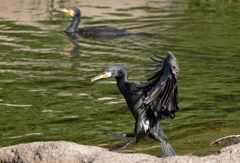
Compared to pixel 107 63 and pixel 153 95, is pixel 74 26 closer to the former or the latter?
pixel 107 63

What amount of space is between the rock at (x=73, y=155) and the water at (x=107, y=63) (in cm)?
123

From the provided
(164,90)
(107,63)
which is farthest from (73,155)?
(107,63)

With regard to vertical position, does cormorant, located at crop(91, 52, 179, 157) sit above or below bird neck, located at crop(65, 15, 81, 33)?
above

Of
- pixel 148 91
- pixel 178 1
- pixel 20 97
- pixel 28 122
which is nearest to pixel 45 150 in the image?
pixel 148 91

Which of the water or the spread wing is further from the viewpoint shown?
the water

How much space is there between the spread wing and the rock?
64cm

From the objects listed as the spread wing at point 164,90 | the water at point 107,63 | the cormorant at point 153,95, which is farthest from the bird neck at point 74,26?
the spread wing at point 164,90

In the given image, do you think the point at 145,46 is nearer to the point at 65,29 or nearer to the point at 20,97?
the point at 65,29

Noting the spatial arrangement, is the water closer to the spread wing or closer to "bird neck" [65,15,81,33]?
"bird neck" [65,15,81,33]

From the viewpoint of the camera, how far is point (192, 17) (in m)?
17.2

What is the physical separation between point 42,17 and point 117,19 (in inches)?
70.9

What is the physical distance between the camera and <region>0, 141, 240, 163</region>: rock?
20.6ft

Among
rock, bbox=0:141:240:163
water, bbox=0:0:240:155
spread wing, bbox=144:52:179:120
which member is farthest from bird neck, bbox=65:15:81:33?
rock, bbox=0:141:240:163

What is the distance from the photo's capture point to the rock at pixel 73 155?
6285 millimetres
